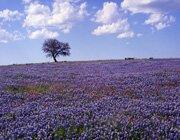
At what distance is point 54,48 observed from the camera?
7244 cm

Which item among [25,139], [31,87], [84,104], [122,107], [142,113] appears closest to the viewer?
[25,139]

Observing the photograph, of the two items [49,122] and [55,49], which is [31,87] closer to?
[49,122]

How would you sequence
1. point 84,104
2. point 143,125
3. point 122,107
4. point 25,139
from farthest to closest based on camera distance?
point 84,104, point 122,107, point 143,125, point 25,139

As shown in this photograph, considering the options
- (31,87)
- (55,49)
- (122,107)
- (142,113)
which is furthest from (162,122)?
(55,49)

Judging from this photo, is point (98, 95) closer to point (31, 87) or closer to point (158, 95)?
point (158, 95)

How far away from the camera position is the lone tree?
72.4m

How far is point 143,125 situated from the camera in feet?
27.3

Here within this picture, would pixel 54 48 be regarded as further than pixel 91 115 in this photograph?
Yes

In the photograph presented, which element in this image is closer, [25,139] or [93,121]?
[25,139]

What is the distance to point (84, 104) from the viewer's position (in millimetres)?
11594

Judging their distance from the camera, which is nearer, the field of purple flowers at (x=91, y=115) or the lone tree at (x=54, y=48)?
the field of purple flowers at (x=91, y=115)

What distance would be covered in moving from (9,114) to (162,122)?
4.56 meters

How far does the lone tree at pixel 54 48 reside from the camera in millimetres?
72438

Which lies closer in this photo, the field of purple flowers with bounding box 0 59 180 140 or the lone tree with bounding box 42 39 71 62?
the field of purple flowers with bounding box 0 59 180 140
